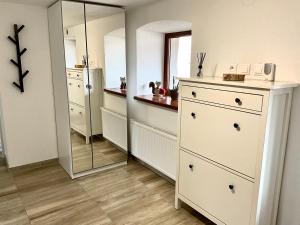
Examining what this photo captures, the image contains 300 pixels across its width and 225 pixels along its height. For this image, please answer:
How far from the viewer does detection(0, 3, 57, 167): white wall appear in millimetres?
2844

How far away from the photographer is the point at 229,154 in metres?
1.78

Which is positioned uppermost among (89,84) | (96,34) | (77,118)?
(96,34)

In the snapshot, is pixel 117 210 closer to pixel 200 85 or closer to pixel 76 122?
pixel 76 122

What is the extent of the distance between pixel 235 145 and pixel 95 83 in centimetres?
188

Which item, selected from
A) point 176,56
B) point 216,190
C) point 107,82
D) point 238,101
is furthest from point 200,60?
point 107,82

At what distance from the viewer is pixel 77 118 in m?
2.91

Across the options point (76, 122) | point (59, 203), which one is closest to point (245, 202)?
point (59, 203)

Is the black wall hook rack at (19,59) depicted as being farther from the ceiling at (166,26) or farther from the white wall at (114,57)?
the ceiling at (166,26)

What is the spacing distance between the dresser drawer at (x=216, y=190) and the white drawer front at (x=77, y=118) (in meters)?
1.36

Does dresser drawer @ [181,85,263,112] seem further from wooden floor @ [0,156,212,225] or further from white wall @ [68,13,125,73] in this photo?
white wall @ [68,13,125,73]

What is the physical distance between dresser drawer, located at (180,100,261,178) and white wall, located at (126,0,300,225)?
34cm

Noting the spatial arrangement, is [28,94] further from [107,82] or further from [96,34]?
[96,34]

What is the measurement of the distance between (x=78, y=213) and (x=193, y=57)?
1.84 meters

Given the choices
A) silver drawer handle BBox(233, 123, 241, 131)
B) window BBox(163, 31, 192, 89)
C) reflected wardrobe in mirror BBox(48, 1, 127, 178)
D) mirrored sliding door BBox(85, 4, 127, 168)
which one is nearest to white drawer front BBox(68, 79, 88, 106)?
reflected wardrobe in mirror BBox(48, 1, 127, 178)
